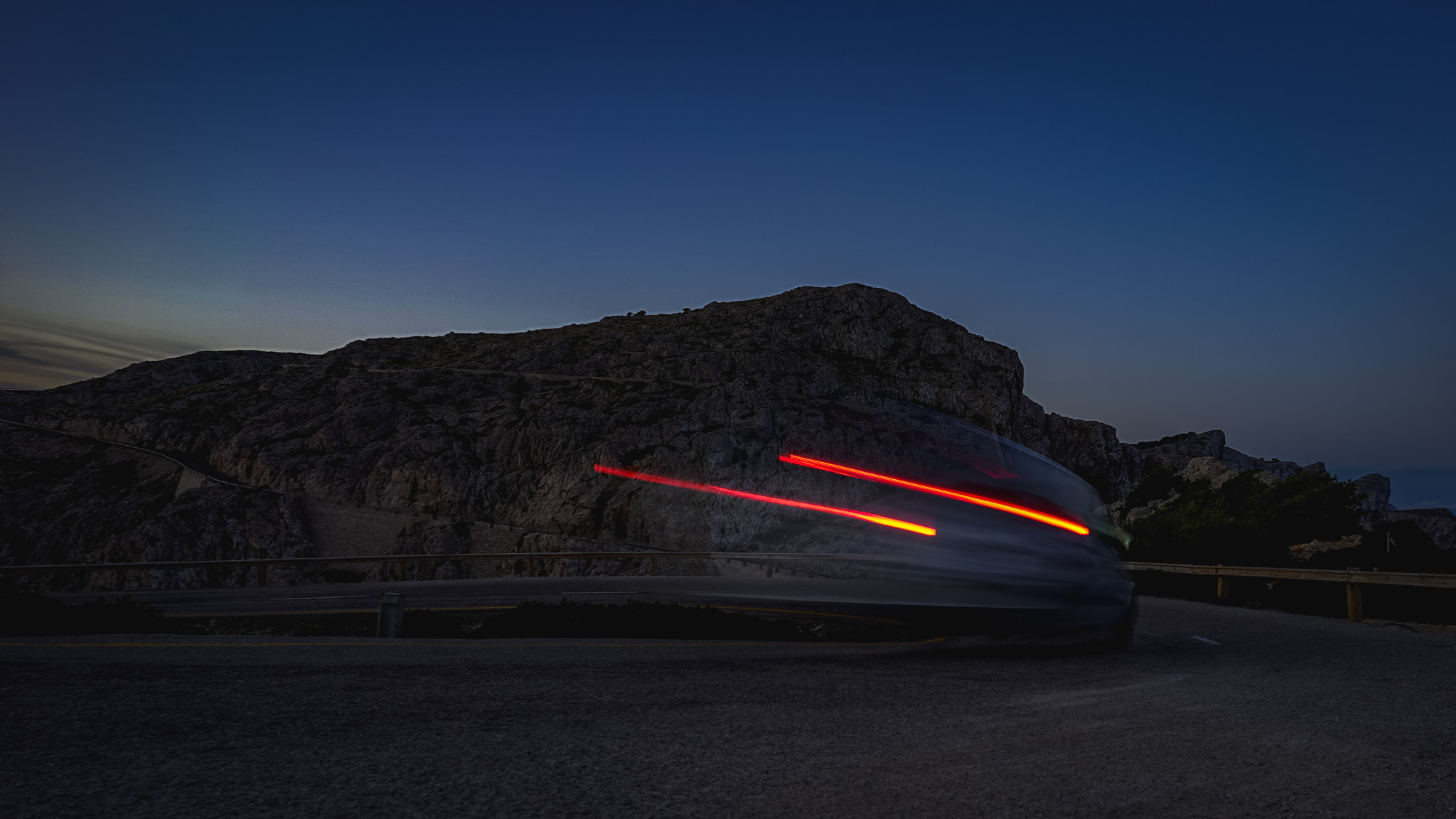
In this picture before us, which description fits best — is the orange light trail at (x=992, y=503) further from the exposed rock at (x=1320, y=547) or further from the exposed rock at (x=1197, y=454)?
the exposed rock at (x=1197, y=454)

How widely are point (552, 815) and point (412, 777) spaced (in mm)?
827

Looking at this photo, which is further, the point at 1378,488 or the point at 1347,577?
the point at 1378,488

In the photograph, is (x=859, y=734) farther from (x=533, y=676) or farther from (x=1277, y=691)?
(x=1277, y=691)

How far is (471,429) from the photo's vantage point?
219ft

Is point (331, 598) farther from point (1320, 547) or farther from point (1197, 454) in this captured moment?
point (1197, 454)

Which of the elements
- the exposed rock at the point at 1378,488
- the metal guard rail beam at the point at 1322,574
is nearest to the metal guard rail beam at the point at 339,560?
the metal guard rail beam at the point at 1322,574

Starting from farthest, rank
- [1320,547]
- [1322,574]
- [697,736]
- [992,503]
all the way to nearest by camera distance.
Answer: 1. [1320,547]
2. [1322,574]
3. [992,503]
4. [697,736]

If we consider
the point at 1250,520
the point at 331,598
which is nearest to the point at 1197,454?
the point at 1250,520

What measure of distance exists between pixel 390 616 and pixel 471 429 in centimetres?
5925

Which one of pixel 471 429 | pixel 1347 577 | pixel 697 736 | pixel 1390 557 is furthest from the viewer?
pixel 471 429

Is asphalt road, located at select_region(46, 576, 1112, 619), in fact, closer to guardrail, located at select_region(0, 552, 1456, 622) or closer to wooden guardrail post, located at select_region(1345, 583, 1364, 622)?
guardrail, located at select_region(0, 552, 1456, 622)

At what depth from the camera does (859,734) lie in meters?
4.53

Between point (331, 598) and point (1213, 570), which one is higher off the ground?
point (1213, 570)

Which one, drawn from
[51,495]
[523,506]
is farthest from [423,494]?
[51,495]
